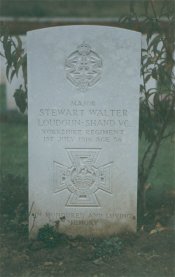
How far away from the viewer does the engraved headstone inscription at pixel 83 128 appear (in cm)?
419

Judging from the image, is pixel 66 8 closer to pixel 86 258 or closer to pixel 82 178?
pixel 82 178

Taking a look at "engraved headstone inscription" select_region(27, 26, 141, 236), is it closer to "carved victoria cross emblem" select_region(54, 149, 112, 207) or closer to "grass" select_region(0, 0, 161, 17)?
"carved victoria cross emblem" select_region(54, 149, 112, 207)

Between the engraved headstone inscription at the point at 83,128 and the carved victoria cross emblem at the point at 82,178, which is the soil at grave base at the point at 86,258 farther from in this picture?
the carved victoria cross emblem at the point at 82,178

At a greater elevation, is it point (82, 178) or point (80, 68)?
point (80, 68)

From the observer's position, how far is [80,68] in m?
4.22

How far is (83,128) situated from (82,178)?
1.24 feet

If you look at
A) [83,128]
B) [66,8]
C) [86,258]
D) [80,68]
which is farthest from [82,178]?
[66,8]

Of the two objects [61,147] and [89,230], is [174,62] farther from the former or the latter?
[89,230]

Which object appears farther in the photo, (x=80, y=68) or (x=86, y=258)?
(x=80, y=68)

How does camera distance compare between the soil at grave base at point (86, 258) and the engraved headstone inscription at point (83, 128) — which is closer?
the soil at grave base at point (86, 258)

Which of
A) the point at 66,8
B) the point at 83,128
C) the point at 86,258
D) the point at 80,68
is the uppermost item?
the point at 66,8

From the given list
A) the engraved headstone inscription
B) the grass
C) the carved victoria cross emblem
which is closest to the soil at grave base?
the engraved headstone inscription

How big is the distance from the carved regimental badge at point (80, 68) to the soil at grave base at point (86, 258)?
1143 millimetres

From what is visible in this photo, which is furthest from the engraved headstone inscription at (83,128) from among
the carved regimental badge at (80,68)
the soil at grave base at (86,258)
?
the soil at grave base at (86,258)
